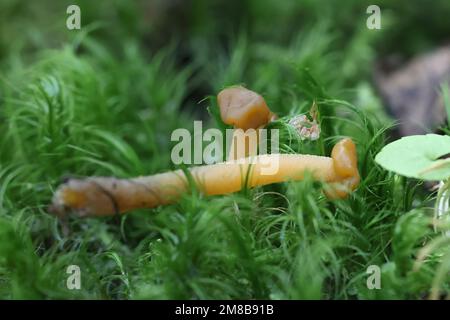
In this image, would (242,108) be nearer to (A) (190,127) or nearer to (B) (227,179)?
(B) (227,179)

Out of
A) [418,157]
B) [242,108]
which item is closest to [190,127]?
[242,108]

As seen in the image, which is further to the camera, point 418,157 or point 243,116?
point 243,116

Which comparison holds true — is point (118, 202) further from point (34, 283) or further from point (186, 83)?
point (186, 83)

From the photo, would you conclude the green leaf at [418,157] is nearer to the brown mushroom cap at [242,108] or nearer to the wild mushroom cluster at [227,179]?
the wild mushroom cluster at [227,179]

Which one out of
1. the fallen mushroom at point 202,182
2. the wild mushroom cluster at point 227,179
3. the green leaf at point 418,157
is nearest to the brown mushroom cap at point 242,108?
the wild mushroom cluster at point 227,179

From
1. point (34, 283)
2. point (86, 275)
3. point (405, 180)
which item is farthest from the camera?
point (405, 180)
